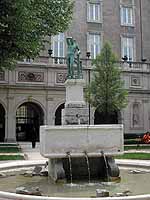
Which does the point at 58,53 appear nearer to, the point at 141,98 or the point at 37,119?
the point at 37,119

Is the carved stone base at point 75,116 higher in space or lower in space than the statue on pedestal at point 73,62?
lower

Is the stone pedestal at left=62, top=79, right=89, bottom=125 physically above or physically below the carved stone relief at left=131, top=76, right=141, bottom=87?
below

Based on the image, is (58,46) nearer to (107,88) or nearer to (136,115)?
(107,88)

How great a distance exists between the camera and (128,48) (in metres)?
40.2

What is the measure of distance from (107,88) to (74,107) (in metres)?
17.6

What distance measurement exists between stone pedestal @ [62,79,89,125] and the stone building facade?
67.6ft

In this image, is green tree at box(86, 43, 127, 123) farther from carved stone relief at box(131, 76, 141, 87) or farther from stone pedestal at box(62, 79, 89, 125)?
stone pedestal at box(62, 79, 89, 125)

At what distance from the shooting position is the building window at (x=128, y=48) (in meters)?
40.0

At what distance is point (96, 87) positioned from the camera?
3112 cm

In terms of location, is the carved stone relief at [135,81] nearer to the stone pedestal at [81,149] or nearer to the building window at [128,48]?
the building window at [128,48]

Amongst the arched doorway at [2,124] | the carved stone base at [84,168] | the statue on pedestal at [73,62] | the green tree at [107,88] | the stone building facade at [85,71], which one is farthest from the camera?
the arched doorway at [2,124]

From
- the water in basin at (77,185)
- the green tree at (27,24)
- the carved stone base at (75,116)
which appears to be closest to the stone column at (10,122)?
the green tree at (27,24)

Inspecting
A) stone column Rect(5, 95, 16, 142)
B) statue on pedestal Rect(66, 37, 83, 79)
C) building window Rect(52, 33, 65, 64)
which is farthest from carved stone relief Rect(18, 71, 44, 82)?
statue on pedestal Rect(66, 37, 83, 79)

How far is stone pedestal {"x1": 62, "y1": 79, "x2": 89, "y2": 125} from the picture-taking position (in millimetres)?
13070
